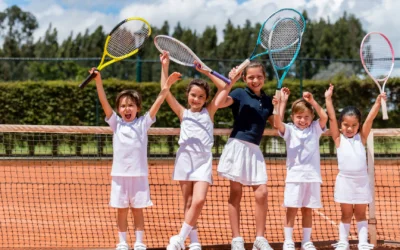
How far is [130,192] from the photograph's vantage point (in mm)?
4656

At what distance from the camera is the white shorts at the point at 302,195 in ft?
15.6

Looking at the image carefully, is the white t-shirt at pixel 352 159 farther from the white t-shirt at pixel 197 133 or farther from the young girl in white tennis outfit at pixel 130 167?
the young girl in white tennis outfit at pixel 130 167

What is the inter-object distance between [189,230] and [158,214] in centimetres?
283

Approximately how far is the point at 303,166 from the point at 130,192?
4.45ft

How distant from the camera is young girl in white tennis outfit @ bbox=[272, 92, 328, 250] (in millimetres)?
4762

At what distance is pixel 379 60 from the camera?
561 centimetres

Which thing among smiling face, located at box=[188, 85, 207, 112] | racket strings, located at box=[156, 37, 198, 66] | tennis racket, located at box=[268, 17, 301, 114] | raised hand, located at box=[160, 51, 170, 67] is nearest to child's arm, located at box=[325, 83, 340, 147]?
tennis racket, located at box=[268, 17, 301, 114]

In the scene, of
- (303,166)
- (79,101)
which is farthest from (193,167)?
(79,101)

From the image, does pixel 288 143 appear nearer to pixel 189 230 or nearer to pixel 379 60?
pixel 189 230

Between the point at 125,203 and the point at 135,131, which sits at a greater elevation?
the point at 135,131

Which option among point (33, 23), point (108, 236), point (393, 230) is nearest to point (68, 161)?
point (108, 236)

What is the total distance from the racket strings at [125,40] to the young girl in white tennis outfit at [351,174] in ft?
5.05

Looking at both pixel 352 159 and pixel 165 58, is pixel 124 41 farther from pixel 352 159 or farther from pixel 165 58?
pixel 352 159

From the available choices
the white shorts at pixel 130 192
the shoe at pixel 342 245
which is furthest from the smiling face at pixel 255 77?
the shoe at pixel 342 245
